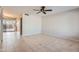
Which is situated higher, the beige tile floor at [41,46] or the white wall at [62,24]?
the white wall at [62,24]

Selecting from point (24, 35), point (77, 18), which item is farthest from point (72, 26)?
point (24, 35)

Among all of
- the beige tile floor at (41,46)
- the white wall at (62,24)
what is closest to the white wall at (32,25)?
the white wall at (62,24)

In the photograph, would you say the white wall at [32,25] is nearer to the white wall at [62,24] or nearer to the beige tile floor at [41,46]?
the white wall at [62,24]

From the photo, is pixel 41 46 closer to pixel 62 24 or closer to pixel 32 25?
pixel 62 24

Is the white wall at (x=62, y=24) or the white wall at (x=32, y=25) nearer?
the white wall at (x=62, y=24)

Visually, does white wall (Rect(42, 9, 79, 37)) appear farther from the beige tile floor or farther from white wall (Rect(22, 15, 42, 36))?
the beige tile floor

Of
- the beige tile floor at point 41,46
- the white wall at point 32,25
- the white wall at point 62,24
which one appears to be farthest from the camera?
the white wall at point 32,25

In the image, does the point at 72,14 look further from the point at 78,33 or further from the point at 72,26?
the point at 78,33

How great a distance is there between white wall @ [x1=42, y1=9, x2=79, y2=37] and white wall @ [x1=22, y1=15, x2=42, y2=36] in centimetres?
36

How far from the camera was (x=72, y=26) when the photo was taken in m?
6.70

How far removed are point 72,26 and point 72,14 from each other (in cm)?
73

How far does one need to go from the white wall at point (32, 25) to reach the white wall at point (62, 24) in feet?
1.19

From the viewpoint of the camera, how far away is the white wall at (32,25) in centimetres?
641
